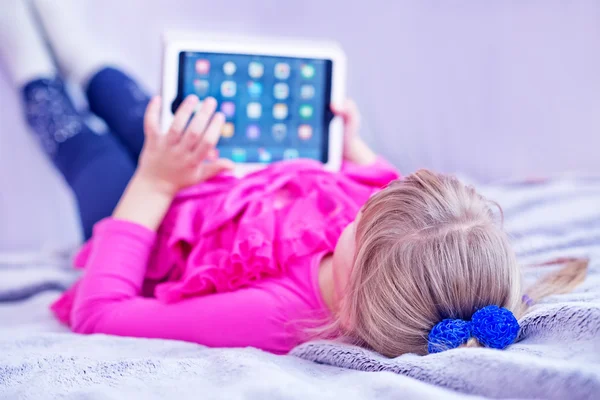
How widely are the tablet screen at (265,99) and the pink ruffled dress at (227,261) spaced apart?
0.04 m

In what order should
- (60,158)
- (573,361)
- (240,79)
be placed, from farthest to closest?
(60,158)
(240,79)
(573,361)

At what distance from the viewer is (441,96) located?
1.30 metres

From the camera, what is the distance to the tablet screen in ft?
2.56

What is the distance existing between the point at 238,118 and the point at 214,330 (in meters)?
0.30

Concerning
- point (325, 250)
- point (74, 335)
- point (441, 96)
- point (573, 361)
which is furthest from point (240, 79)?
point (441, 96)

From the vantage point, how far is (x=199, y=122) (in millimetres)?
745

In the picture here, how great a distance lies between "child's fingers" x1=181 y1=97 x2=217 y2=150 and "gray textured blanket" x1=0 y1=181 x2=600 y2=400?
257mm

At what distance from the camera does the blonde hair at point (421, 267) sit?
529 millimetres

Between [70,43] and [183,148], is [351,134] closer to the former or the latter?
[183,148]

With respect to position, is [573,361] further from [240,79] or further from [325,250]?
[240,79]

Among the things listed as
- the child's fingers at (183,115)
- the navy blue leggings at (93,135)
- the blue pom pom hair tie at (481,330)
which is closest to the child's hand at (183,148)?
the child's fingers at (183,115)

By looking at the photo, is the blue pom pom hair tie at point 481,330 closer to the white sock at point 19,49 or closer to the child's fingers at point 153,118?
the child's fingers at point 153,118

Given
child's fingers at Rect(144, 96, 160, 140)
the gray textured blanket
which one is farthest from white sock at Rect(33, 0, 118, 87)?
the gray textured blanket

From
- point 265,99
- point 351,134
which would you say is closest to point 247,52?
point 265,99
